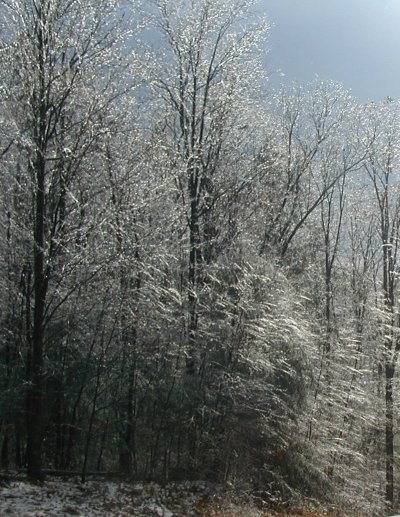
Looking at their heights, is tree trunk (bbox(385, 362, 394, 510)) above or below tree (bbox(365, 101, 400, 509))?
below

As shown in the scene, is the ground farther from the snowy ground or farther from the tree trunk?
the tree trunk

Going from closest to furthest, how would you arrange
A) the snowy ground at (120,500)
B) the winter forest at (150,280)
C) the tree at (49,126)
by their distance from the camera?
1. the snowy ground at (120,500)
2. the tree at (49,126)
3. the winter forest at (150,280)

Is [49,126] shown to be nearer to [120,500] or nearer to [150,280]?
[150,280]

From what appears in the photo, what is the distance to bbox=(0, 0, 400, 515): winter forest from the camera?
37.3 ft

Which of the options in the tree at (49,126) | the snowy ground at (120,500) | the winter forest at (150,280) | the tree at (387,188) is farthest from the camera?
the tree at (387,188)

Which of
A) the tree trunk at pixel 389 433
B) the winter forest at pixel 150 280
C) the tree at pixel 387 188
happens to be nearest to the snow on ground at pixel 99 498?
the winter forest at pixel 150 280

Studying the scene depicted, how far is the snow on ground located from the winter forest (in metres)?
0.54

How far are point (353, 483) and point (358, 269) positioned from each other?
54.8ft

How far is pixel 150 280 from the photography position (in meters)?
12.9

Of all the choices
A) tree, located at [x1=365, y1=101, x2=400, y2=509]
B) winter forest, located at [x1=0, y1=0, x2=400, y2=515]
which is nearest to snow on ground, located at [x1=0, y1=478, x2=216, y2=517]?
winter forest, located at [x1=0, y1=0, x2=400, y2=515]

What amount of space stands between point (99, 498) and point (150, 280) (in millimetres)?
4202

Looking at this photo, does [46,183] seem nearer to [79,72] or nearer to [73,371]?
[79,72]

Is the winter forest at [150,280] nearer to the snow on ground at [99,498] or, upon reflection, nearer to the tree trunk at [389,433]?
the snow on ground at [99,498]

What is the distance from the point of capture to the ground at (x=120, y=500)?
31.8 ft
